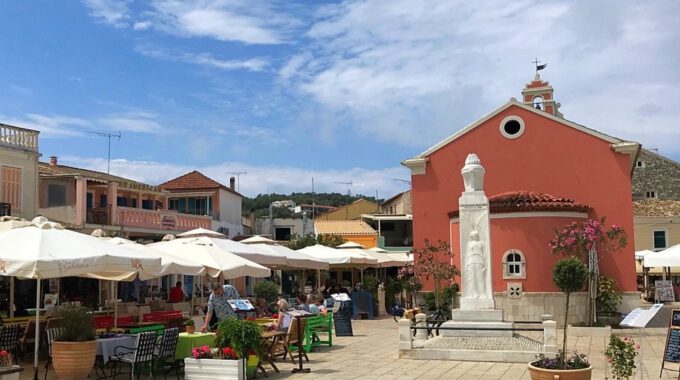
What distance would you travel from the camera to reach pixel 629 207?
23156 millimetres

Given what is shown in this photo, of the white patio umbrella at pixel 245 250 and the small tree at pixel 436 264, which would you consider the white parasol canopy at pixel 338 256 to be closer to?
the small tree at pixel 436 264

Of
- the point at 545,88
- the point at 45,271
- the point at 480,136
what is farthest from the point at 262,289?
the point at 45,271

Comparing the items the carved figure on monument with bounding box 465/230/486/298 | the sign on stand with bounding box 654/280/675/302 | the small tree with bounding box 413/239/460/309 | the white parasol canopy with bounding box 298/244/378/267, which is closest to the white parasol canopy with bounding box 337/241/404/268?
the white parasol canopy with bounding box 298/244/378/267

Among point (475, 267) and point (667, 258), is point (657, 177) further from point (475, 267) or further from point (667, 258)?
point (475, 267)

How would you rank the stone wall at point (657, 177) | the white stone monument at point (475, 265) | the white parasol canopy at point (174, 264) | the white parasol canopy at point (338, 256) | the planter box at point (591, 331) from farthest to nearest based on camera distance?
the stone wall at point (657, 177) → the white parasol canopy at point (338, 256) → the planter box at point (591, 331) → the white stone monument at point (475, 265) → the white parasol canopy at point (174, 264)

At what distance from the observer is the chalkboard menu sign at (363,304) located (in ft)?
81.6

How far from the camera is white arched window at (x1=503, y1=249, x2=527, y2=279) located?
67.5ft

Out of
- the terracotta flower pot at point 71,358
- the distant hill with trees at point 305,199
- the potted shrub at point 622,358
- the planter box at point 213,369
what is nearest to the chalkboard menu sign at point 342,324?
the planter box at point 213,369

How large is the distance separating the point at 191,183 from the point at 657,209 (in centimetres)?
2925

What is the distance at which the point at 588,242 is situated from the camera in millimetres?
19156

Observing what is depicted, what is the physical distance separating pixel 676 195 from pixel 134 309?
4527 cm

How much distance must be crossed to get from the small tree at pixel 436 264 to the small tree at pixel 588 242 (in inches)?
143

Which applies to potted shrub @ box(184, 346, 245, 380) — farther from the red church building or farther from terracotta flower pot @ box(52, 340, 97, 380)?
the red church building

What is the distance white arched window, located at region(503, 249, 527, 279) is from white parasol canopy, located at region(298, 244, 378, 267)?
6160 mm
